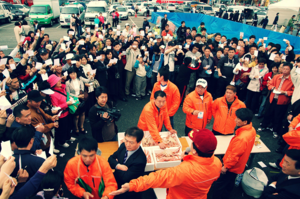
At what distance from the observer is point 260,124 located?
580 centimetres

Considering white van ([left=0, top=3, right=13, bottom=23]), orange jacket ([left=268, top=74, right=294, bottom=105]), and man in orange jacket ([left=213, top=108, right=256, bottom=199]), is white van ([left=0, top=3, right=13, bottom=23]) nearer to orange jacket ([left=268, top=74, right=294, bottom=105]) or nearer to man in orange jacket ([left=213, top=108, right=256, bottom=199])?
orange jacket ([left=268, top=74, right=294, bottom=105])

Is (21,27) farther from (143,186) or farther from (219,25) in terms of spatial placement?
(219,25)

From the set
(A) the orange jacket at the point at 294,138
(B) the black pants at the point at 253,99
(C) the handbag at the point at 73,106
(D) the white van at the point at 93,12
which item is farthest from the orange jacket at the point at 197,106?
(D) the white van at the point at 93,12

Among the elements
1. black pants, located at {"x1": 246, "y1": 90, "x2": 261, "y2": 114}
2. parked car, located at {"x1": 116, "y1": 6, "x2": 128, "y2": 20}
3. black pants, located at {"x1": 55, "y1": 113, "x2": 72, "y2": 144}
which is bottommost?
black pants, located at {"x1": 55, "y1": 113, "x2": 72, "y2": 144}

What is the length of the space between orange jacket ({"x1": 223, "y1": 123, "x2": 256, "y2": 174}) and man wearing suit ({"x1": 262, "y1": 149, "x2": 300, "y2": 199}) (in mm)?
562

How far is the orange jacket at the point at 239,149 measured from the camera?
9.27 feet

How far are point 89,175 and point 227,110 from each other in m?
2.85

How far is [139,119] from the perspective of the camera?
12.8ft

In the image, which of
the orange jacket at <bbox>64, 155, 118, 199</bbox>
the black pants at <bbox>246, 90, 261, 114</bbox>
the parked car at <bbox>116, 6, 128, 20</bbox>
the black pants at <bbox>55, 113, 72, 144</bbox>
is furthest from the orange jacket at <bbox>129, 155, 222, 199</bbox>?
the parked car at <bbox>116, 6, 128, 20</bbox>

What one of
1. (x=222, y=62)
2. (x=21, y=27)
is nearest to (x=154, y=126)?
(x=222, y=62)

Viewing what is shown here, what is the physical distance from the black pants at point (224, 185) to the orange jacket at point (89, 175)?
181cm

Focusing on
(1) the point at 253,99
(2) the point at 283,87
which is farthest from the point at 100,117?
(1) the point at 253,99

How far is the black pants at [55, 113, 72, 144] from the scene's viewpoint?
14.0ft

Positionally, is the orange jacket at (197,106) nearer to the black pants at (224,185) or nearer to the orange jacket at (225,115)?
the orange jacket at (225,115)
